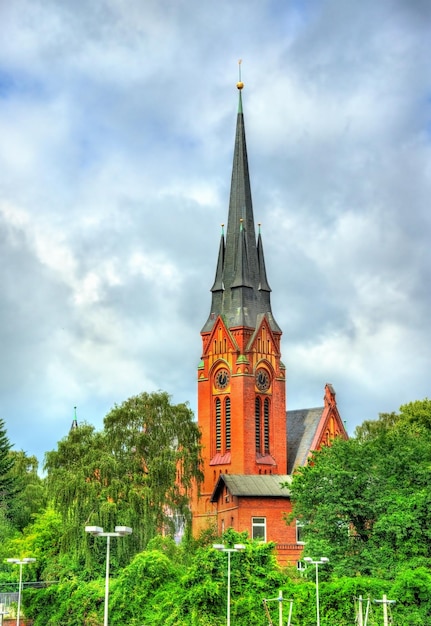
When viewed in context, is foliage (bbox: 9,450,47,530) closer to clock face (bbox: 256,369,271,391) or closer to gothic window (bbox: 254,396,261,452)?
gothic window (bbox: 254,396,261,452)

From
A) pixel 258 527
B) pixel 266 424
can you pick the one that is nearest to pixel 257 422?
pixel 266 424

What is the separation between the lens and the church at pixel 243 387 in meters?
83.2

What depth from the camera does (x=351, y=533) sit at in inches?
Answer: 2323

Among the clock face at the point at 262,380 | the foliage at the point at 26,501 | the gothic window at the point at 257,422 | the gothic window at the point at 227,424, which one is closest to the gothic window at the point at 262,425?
the gothic window at the point at 257,422

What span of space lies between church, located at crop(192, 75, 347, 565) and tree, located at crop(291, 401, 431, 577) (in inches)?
697

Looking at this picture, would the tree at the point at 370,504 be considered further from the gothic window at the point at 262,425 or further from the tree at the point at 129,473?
the gothic window at the point at 262,425

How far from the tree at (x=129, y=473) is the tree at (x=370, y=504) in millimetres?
10715

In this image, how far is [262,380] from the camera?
282ft

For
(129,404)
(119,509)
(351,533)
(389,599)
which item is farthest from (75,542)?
(389,599)

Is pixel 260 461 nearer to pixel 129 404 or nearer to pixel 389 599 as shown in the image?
pixel 129 404

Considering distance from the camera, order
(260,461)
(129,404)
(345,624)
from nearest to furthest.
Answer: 1. (345,624)
2. (129,404)
3. (260,461)

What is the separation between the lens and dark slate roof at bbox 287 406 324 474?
3450 inches

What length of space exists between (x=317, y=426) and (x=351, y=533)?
99.5 ft

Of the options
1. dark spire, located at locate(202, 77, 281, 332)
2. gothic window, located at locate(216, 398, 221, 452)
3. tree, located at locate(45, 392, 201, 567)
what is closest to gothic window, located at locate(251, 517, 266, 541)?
tree, located at locate(45, 392, 201, 567)
